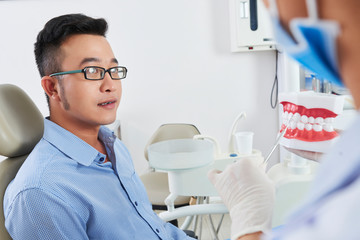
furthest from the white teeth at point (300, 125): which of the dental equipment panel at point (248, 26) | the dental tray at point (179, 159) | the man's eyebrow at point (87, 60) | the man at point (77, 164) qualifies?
the dental equipment panel at point (248, 26)

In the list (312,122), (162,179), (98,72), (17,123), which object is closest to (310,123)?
(312,122)

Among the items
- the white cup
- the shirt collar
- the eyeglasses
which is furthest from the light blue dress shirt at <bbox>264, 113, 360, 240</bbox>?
the white cup

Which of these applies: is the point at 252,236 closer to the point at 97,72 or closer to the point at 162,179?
the point at 97,72

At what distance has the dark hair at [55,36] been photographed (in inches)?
48.3

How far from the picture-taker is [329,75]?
0.40m

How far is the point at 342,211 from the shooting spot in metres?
0.29

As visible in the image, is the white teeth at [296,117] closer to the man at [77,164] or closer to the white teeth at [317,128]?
the white teeth at [317,128]

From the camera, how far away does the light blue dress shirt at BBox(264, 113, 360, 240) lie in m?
0.29

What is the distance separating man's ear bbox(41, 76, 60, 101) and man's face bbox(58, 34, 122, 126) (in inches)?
0.8

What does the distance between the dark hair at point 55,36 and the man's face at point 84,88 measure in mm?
20

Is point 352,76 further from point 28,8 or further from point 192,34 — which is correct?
point 28,8

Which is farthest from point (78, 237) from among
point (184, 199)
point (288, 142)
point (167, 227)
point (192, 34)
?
point (192, 34)

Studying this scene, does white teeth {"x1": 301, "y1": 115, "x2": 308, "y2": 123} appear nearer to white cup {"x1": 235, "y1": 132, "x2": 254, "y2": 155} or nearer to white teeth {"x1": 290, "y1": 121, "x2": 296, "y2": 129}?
white teeth {"x1": 290, "y1": 121, "x2": 296, "y2": 129}

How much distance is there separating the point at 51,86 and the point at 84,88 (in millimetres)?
126
